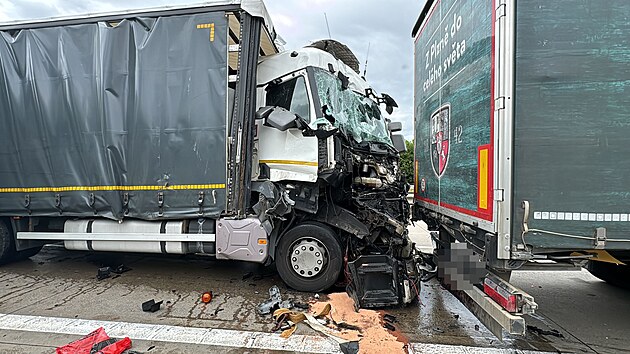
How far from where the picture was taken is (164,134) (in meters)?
4.95

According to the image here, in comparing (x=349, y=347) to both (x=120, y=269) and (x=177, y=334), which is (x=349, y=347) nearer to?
(x=177, y=334)

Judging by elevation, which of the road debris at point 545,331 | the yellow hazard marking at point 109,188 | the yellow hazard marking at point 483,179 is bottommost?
the road debris at point 545,331

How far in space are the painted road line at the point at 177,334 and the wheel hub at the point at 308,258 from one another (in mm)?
1159

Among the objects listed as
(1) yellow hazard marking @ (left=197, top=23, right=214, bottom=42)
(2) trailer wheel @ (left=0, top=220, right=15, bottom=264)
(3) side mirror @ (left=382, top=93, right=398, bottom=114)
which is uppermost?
(1) yellow hazard marking @ (left=197, top=23, right=214, bottom=42)

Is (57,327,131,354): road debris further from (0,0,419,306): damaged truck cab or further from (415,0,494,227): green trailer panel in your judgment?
(415,0,494,227): green trailer panel

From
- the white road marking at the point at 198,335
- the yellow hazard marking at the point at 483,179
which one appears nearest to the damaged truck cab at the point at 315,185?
the white road marking at the point at 198,335

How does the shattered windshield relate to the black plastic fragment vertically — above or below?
above

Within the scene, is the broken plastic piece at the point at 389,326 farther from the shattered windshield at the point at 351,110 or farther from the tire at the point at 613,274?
the tire at the point at 613,274

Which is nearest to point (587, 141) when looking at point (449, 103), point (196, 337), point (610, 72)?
point (610, 72)

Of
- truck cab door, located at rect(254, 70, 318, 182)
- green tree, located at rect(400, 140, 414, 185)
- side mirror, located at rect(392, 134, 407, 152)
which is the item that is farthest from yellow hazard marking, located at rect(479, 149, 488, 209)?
side mirror, located at rect(392, 134, 407, 152)

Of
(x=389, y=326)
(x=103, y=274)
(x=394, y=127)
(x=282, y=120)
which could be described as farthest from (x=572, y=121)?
(x=103, y=274)

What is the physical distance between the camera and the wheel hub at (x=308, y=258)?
4691mm

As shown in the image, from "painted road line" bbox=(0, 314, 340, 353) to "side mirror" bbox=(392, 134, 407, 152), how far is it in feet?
14.7

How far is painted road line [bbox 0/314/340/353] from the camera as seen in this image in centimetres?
340
